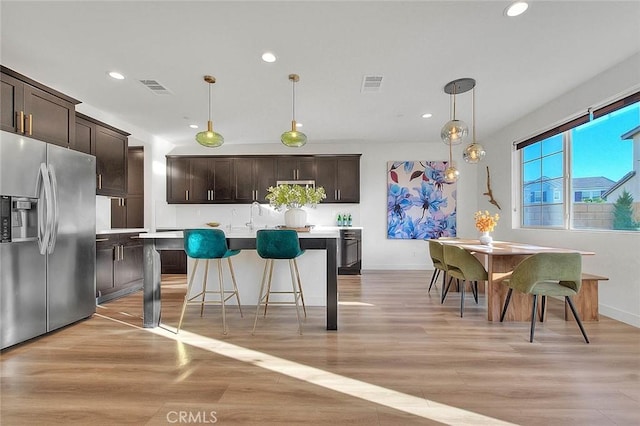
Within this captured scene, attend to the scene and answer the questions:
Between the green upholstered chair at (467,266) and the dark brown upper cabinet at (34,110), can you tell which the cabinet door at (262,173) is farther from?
the green upholstered chair at (467,266)

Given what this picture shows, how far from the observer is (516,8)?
2.17 metres

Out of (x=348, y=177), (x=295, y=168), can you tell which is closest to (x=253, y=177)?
(x=295, y=168)

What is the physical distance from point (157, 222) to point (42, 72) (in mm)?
3092

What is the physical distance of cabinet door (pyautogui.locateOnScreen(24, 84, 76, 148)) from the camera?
111 inches

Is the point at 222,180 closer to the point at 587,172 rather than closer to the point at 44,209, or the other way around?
the point at 44,209

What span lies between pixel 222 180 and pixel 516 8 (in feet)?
17.3

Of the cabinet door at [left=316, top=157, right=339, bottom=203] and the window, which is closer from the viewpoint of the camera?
the window

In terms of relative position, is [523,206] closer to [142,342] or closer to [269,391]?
[269,391]

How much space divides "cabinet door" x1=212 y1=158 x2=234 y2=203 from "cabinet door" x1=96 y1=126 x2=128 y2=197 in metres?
1.81

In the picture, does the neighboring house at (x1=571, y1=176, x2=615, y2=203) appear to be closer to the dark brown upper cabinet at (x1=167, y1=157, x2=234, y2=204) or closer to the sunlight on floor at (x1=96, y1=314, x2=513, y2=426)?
the sunlight on floor at (x1=96, y1=314, x2=513, y2=426)

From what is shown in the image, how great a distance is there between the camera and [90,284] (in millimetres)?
3109

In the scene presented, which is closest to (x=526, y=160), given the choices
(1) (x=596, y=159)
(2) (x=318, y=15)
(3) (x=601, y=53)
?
(1) (x=596, y=159)

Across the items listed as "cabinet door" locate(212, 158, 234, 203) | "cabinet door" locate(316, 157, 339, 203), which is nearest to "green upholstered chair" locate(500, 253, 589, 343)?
"cabinet door" locate(316, 157, 339, 203)

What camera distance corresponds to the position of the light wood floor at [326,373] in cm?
160
